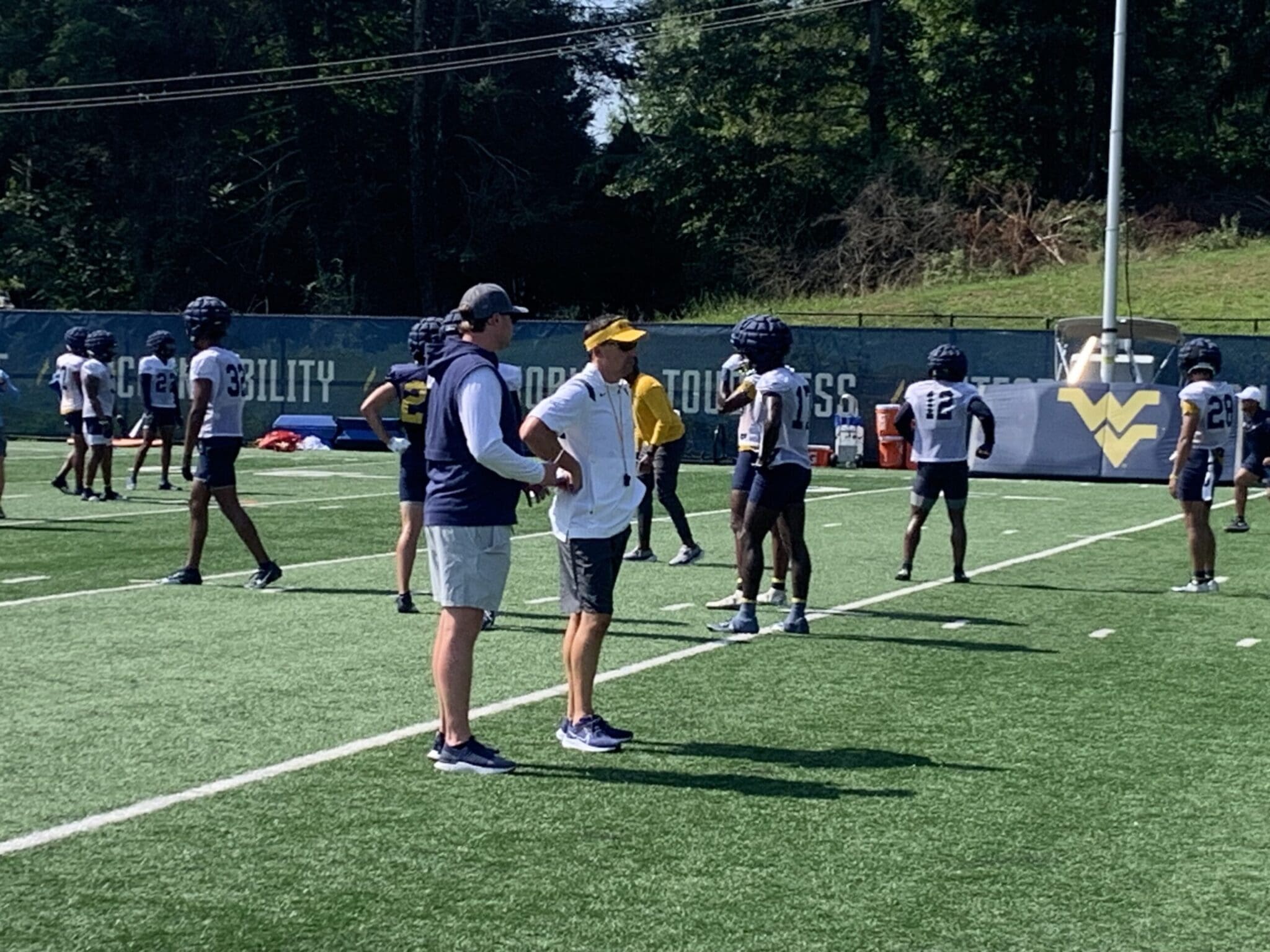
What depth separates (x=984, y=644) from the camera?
1118cm

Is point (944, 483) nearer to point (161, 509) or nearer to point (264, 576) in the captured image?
point (264, 576)

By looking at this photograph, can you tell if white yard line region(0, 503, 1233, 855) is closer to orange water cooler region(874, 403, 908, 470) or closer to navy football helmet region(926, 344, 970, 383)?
navy football helmet region(926, 344, 970, 383)

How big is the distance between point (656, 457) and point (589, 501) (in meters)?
8.09

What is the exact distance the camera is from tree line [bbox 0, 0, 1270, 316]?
2164 inches

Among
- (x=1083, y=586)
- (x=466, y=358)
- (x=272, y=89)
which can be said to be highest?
(x=272, y=89)

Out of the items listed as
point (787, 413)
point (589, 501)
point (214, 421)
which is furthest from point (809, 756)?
point (214, 421)

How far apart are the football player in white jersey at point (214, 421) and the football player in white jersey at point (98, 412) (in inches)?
315

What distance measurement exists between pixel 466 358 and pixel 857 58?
51297 mm

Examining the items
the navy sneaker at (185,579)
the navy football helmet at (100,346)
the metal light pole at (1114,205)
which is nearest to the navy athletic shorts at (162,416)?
the navy football helmet at (100,346)

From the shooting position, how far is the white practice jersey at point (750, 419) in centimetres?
1164

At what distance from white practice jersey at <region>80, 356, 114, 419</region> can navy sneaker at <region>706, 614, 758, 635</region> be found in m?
11.4

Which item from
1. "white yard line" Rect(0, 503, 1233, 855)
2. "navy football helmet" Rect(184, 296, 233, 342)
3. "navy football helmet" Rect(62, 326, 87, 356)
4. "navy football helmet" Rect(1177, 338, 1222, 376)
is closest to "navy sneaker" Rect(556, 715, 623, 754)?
"white yard line" Rect(0, 503, 1233, 855)

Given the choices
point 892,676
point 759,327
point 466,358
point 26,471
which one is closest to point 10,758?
point 466,358

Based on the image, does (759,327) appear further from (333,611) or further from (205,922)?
(205,922)
